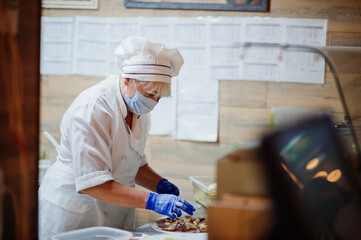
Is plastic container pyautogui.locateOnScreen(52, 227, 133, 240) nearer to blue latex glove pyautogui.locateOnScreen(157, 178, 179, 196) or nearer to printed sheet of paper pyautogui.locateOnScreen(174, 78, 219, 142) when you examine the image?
blue latex glove pyautogui.locateOnScreen(157, 178, 179, 196)

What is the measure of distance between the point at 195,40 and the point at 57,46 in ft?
3.80

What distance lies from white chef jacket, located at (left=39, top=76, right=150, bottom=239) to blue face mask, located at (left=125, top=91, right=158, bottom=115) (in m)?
0.04

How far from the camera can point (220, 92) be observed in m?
2.96

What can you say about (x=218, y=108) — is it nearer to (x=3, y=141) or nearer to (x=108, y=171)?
(x=108, y=171)

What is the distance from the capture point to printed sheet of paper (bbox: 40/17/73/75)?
3.14 metres

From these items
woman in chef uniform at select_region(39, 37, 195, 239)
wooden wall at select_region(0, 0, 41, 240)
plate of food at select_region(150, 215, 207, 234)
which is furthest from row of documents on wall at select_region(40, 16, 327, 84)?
wooden wall at select_region(0, 0, 41, 240)

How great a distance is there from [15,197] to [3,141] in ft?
0.41

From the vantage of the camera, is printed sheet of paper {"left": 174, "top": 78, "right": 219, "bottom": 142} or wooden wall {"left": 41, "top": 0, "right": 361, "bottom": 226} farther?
printed sheet of paper {"left": 174, "top": 78, "right": 219, "bottom": 142}

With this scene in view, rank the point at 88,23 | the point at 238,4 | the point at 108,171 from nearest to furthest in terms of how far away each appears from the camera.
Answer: the point at 108,171 → the point at 238,4 → the point at 88,23

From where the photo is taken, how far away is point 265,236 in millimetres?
849

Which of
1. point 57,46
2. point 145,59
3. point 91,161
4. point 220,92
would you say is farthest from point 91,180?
point 57,46

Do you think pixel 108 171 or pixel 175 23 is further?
pixel 175 23

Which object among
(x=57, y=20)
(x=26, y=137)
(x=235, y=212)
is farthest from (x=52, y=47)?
(x=235, y=212)

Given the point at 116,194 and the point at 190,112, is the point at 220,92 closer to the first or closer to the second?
the point at 190,112
